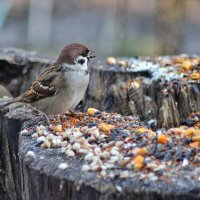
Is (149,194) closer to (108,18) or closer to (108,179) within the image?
(108,179)

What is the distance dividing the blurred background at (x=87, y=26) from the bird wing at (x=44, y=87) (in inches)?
262

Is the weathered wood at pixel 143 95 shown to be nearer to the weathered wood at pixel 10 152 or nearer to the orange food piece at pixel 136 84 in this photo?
the orange food piece at pixel 136 84

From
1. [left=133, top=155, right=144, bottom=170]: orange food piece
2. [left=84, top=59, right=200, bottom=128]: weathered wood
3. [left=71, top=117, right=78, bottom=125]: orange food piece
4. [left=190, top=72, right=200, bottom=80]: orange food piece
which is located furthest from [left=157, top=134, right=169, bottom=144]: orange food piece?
[left=190, top=72, right=200, bottom=80]: orange food piece

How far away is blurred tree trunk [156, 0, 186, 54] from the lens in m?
9.84

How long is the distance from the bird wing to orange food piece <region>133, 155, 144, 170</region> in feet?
→ 6.29

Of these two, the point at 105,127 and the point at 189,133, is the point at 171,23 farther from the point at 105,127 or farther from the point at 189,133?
the point at 189,133

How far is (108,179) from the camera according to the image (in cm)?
393

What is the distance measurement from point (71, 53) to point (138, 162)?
1.98 meters

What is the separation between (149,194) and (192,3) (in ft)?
46.1

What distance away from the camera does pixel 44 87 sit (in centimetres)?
603

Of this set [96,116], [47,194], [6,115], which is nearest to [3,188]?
[6,115]

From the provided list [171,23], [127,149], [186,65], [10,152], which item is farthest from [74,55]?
[171,23]

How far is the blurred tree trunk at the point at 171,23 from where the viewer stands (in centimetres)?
984

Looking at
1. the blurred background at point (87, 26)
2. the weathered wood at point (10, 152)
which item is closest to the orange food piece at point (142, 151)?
the weathered wood at point (10, 152)
